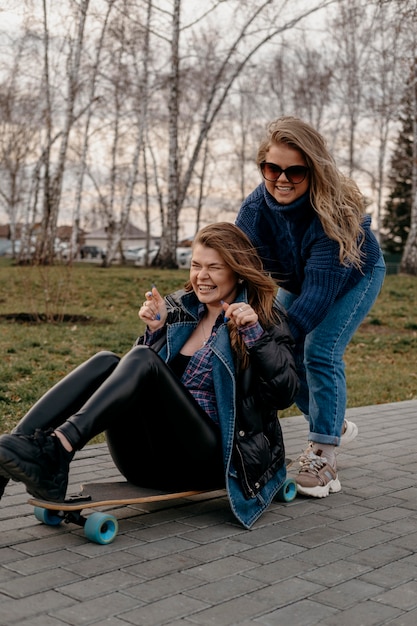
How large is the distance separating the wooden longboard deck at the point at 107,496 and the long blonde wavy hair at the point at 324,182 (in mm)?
1416

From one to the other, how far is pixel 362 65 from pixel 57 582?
2875 centimetres

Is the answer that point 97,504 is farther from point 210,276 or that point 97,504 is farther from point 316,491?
point 316,491

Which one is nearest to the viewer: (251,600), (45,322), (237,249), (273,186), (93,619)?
(93,619)

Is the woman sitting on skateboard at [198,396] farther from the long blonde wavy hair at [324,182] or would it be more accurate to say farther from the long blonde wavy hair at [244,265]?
the long blonde wavy hair at [324,182]

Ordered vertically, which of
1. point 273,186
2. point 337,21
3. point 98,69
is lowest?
point 273,186

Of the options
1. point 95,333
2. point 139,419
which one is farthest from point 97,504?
point 95,333

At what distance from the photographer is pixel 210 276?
3.79 meters

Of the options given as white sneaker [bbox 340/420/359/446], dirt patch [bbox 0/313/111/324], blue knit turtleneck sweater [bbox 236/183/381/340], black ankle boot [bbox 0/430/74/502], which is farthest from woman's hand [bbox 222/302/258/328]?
dirt patch [bbox 0/313/111/324]

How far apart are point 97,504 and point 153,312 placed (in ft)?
3.16

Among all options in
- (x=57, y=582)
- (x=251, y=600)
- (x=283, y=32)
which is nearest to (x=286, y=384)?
(x=251, y=600)

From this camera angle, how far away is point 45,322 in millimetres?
12438

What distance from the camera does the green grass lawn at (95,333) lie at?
816 centimetres

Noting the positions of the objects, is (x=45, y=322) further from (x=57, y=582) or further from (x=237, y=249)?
(x=57, y=582)

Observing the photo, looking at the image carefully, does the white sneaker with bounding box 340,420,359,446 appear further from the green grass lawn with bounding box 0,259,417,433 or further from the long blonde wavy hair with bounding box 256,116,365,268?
the green grass lawn with bounding box 0,259,417,433
